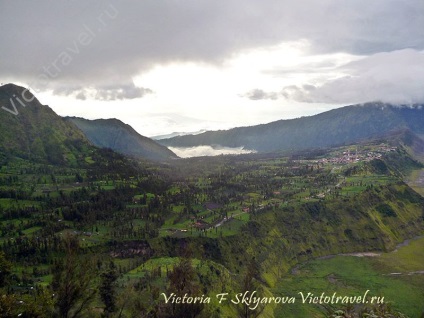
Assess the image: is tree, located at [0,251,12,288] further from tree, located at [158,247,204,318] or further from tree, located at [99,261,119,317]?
tree, located at [158,247,204,318]

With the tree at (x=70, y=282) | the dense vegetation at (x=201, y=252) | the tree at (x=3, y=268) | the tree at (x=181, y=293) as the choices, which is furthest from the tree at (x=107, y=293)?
the tree at (x=3, y=268)

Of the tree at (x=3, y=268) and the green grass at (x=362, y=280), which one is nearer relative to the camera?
the tree at (x=3, y=268)

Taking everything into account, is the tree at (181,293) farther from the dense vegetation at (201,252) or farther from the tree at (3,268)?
the tree at (3,268)

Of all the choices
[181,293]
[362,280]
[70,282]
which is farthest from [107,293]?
[362,280]

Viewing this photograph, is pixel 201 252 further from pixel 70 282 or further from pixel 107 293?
pixel 70 282

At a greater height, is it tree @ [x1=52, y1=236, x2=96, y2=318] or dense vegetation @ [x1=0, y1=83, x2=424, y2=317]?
tree @ [x1=52, y1=236, x2=96, y2=318]

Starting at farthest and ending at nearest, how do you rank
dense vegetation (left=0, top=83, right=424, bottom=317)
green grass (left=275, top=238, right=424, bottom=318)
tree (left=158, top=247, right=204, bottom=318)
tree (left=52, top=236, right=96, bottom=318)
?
1. green grass (left=275, top=238, right=424, bottom=318)
2. dense vegetation (left=0, top=83, right=424, bottom=317)
3. tree (left=158, top=247, right=204, bottom=318)
4. tree (left=52, top=236, right=96, bottom=318)

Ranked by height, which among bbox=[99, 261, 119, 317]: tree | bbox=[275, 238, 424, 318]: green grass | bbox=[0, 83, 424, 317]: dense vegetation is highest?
bbox=[99, 261, 119, 317]: tree

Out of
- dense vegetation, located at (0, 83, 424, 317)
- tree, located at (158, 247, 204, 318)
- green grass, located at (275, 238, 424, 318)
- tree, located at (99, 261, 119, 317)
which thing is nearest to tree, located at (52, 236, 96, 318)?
dense vegetation, located at (0, 83, 424, 317)
